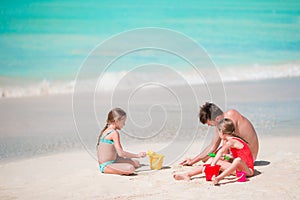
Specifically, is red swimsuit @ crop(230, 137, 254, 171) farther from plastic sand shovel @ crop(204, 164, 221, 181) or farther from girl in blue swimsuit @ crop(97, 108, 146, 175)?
girl in blue swimsuit @ crop(97, 108, 146, 175)

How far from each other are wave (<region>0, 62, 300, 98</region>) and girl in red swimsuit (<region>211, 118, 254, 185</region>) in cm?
590

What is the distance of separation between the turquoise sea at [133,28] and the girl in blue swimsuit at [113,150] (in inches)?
342

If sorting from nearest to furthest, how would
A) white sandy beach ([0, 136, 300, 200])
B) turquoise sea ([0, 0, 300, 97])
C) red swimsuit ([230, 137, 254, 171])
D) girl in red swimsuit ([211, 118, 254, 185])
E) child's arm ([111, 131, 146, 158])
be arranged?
white sandy beach ([0, 136, 300, 200]) → girl in red swimsuit ([211, 118, 254, 185]) → red swimsuit ([230, 137, 254, 171]) → child's arm ([111, 131, 146, 158]) → turquoise sea ([0, 0, 300, 97])

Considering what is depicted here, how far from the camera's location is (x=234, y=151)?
473cm

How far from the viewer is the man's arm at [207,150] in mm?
5203

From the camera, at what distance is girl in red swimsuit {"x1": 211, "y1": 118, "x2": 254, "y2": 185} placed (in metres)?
4.55

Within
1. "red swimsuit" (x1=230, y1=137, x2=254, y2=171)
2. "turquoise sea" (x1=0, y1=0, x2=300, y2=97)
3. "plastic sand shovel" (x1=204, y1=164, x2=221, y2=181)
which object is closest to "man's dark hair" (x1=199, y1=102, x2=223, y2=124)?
"red swimsuit" (x1=230, y1=137, x2=254, y2=171)

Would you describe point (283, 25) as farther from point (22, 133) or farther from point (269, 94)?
point (22, 133)

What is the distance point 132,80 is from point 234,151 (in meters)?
8.50

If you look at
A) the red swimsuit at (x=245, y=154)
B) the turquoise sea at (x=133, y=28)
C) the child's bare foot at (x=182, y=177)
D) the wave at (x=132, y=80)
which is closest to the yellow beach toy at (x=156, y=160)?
→ the child's bare foot at (x=182, y=177)

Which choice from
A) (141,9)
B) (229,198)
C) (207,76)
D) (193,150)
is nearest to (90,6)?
(141,9)

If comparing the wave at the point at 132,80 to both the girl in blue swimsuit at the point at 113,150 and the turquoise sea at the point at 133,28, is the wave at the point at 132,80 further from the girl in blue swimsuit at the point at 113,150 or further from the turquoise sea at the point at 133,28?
the girl in blue swimsuit at the point at 113,150

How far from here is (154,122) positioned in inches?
339

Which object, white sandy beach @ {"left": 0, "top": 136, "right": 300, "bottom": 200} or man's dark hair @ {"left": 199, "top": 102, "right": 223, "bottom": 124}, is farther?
man's dark hair @ {"left": 199, "top": 102, "right": 223, "bottom": 124}
